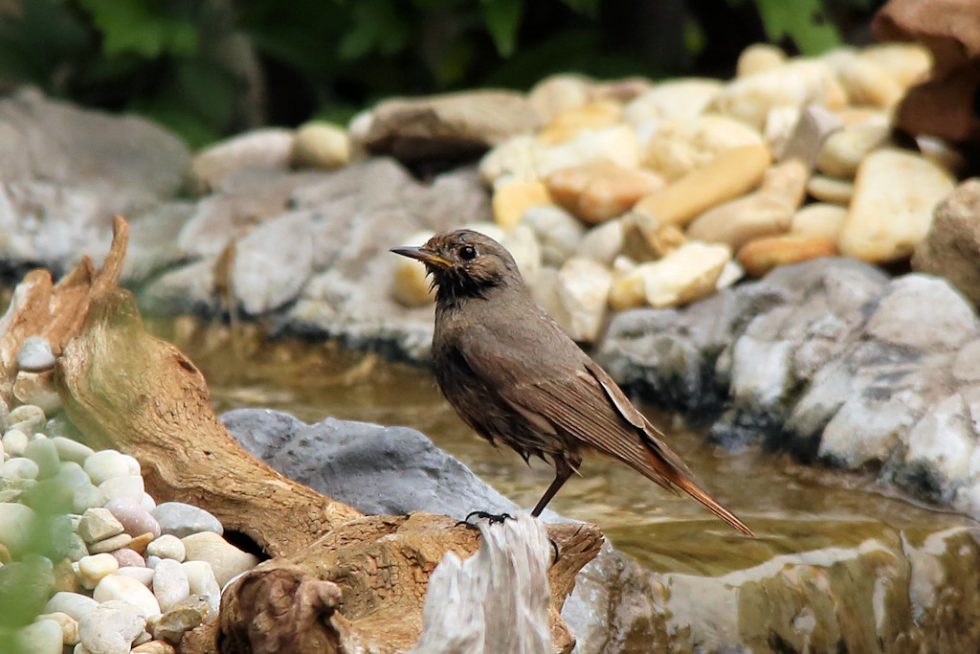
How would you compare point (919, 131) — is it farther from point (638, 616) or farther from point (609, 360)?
point (638, 616)

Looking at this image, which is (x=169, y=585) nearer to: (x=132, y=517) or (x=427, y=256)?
(x=132, y=517)

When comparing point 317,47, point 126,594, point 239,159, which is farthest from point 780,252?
point 317,47

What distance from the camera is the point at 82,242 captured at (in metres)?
7.80

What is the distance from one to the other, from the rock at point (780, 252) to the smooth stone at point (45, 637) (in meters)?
4.11

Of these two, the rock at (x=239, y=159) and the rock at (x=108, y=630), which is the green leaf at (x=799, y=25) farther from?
the rock at (x=108, y=630)

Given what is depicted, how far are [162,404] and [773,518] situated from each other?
6.74 ft

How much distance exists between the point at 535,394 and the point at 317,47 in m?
6.58

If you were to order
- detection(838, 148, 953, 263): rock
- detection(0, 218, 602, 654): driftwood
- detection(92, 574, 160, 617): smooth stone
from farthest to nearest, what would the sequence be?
detection(838, 148, 953, 263): rock < detection(92, 574, 160, 617): smooth stone < detection(0, 218, 602, 654): driftwood

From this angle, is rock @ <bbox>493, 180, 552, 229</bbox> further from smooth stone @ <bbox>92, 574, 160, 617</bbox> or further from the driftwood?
smooth stone @ <bbox>92, 574, 160, 617</bbox>

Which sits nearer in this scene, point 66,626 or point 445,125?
point 66,626

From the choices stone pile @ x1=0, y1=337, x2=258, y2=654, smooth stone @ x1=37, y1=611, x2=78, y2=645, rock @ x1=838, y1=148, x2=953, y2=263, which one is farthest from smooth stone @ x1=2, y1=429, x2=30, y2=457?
rock @ x1=838, y1=148, x2=953, y2=263

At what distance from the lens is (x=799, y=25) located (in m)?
9.18

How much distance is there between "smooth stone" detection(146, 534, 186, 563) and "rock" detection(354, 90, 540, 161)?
15.1 ft

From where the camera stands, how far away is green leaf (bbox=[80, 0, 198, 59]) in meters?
9.23
